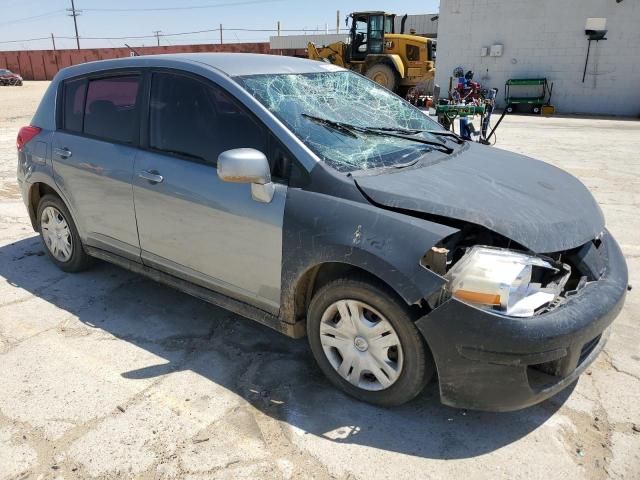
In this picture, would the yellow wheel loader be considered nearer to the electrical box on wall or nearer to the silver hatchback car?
the electrical box on wall

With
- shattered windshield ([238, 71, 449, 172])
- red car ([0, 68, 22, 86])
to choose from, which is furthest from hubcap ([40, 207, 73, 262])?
red car ([0, 68, 22, 86])

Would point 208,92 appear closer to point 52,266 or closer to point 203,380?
point 203,380

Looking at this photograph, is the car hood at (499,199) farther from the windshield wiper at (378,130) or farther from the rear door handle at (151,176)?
the rear door handle at (151,176)

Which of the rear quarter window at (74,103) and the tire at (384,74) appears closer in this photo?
the rear quarter window at (74,103)

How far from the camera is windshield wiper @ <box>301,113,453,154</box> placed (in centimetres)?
308

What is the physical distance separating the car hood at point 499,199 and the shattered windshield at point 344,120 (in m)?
0.18

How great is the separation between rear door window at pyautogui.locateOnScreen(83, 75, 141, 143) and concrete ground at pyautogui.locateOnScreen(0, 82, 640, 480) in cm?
126

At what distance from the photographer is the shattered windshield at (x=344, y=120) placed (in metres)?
2.92

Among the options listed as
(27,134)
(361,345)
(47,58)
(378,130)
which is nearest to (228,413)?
(361,345)

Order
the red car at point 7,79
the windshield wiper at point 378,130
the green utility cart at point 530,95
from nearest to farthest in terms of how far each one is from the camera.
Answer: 1. the windshield wiper at point 378,130
2. the green utility cart at point 530,95
3. the red car at point 7,79

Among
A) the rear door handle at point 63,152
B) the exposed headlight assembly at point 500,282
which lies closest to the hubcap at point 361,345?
the exposed headlight assembly at point 500,282

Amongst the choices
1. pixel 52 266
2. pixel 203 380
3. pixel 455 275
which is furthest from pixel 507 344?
pixel 52 266

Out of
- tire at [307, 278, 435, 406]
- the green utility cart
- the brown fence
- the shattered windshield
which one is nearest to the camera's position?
tire at [307, 278, 435, 406]

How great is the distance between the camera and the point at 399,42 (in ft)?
66.3
